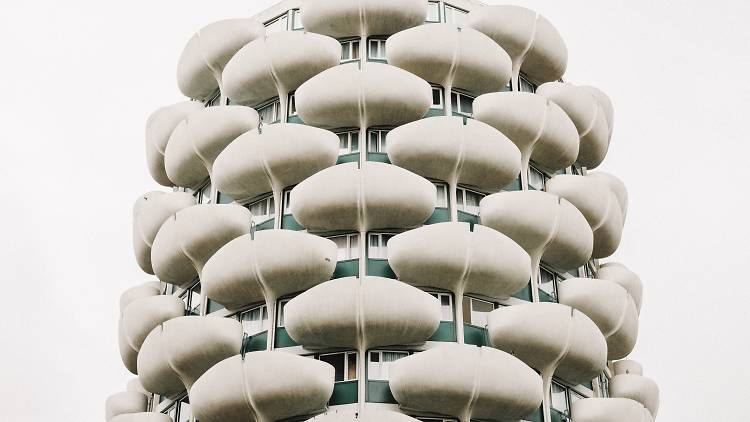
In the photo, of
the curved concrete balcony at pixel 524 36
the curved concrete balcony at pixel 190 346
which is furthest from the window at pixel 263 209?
the curved concrete balcony at pixel 524 36

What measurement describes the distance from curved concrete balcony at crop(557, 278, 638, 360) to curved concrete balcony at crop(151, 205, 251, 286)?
46.2 feet

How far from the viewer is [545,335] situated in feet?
152

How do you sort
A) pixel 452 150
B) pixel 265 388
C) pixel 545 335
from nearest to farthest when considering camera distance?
1. pixel 265 388
2. pixel 545 335
3. pixel 452 150

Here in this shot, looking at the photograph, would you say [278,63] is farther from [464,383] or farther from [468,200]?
[464,383]

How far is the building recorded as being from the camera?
147ft

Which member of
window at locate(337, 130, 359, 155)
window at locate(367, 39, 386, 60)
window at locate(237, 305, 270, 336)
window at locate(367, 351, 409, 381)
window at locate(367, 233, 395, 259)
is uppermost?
window at locate(367, 39, 386, 60)

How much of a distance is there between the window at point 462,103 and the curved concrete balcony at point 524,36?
3.52 meters

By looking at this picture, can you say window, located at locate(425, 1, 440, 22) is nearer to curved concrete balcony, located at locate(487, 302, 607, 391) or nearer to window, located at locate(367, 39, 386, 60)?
window, located at locate(367, 39, 386, 60)

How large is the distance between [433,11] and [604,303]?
18586 mm

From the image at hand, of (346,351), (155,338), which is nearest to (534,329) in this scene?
(346,351)

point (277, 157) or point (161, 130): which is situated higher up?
point (161, 130)

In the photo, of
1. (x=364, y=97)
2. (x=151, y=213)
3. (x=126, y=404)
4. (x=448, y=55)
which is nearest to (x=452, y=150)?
(x=364, y=97)

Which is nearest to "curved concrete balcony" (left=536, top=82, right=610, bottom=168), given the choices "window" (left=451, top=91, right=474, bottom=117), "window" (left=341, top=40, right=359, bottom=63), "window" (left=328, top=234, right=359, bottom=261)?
"window" (left=451, top=91, right=474, bottom=117)

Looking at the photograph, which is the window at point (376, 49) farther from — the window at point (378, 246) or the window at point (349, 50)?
the window at point (378, 246)
